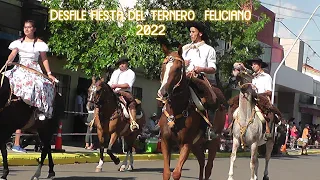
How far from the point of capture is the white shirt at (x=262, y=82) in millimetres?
14297

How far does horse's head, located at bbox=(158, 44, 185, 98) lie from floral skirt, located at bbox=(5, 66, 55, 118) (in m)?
2.62

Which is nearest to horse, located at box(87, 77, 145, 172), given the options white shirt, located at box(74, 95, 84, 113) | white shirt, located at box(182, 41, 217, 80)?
white shirt, located at box(182, 41, 217, 80)

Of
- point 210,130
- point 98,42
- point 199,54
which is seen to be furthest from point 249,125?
point 98,42

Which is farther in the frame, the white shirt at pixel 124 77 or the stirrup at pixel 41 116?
the white shirt at pixel 124 77

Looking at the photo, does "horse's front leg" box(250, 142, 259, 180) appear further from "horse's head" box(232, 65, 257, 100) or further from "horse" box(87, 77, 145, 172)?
"horse" box(87, 77, 145, 172)

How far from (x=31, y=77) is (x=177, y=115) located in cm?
280

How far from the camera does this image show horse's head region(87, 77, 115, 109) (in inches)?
563

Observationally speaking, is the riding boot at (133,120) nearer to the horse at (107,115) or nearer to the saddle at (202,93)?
the horse at (107,115)

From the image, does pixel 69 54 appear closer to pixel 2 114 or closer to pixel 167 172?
pixel 2 114

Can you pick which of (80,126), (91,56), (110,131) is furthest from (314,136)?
(110,131)

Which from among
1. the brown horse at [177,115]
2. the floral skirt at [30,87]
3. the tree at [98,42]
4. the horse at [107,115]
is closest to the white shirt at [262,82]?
the horse at [107,115]

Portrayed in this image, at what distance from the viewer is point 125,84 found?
15.4 meters

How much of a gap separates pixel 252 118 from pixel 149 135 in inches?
424

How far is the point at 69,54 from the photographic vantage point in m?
21.7
